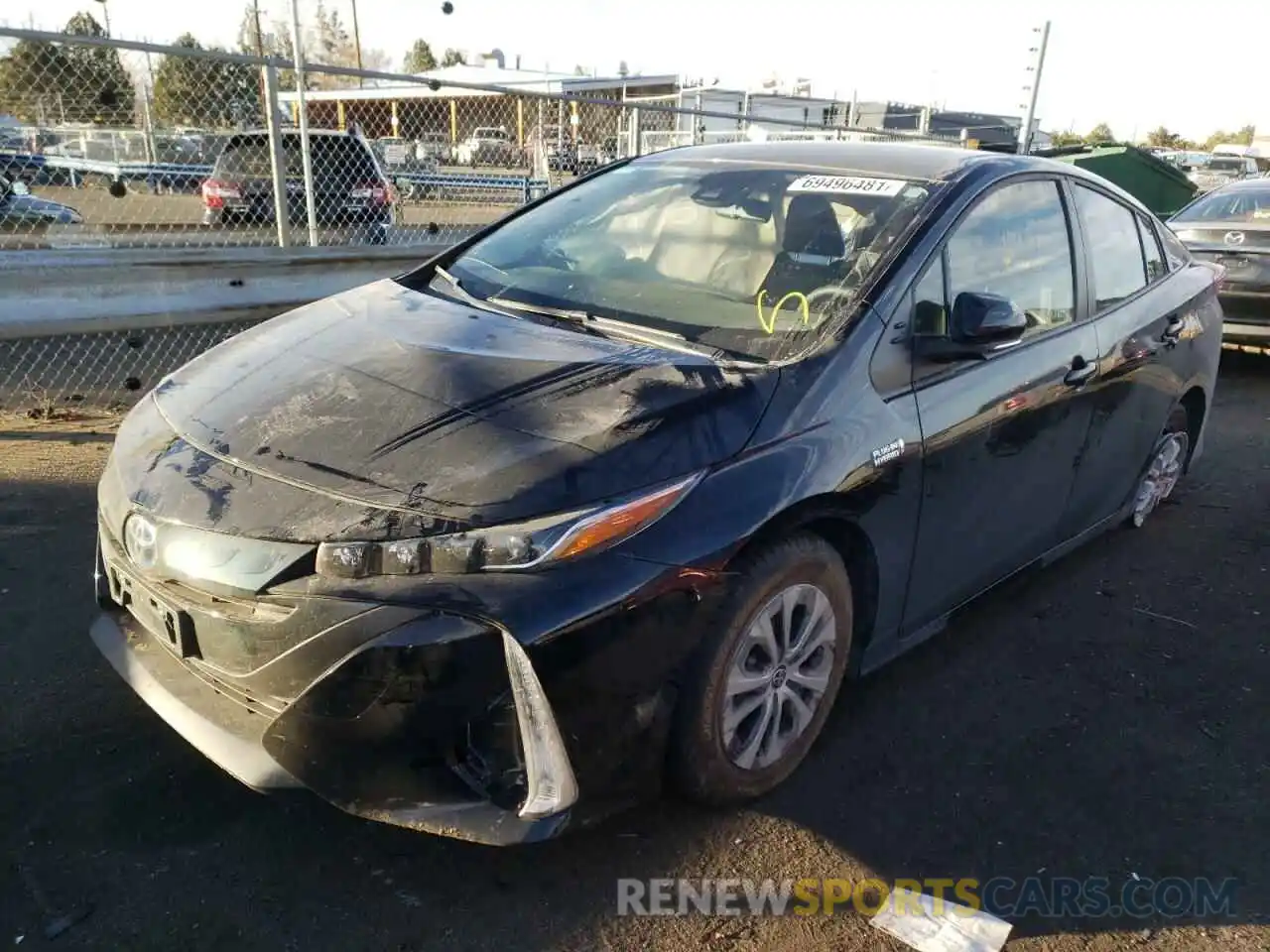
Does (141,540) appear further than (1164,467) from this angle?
No

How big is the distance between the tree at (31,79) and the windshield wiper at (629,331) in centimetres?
462

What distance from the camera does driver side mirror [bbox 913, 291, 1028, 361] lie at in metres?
2.86

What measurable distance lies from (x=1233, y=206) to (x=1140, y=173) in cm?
652

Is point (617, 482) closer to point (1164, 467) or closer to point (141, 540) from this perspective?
point (141, 540)

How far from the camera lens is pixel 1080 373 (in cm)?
351

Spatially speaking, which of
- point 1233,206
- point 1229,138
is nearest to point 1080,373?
point 1233,206

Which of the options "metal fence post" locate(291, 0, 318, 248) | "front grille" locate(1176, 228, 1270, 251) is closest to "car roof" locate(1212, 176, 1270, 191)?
"front grille" locate(1176, 228, 1270, 251)

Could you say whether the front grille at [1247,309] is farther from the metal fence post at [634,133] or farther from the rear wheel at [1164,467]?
the metal fence post at [634,133]

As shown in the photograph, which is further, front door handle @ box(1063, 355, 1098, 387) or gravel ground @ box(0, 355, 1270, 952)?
front door handle @ box(1063, 355, 1098, 387)

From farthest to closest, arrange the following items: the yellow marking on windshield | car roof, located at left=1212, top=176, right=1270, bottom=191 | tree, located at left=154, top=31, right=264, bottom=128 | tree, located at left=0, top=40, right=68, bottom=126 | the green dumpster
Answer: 1. the green dumpster
2. car roof, located at left=1212, top=176, right=1270, bottom=191
3. tree, located at left=154, top=31, right=264, bottom=128
4. tree, located at left=0, top=40, right=68, bottom=126
5. the yellow marking on windshield

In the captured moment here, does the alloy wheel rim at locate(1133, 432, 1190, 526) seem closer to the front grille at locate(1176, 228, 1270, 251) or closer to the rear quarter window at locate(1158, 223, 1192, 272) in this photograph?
the rear quarter window at locate(1158, 223, 1192, 272)

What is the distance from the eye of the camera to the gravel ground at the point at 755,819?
224cm

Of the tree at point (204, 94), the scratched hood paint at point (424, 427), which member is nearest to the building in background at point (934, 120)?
the tree at point (204, 94)

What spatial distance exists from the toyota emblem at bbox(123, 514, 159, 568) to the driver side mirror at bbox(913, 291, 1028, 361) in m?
2.12
